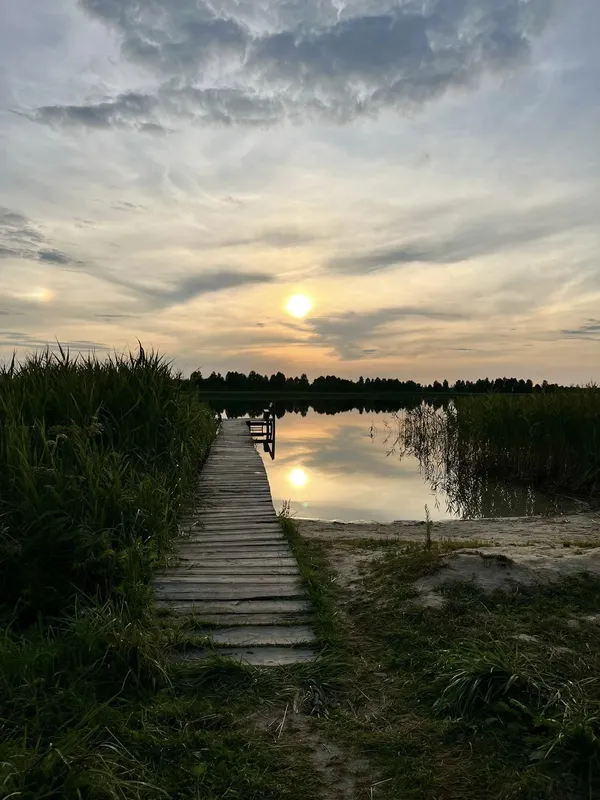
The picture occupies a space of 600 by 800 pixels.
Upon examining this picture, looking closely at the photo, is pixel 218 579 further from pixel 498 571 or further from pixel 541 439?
pixel 541 439

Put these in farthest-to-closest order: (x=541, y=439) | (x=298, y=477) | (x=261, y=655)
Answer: (x=298, y=477) → (x=541, y=439) → (x=261, y=655)

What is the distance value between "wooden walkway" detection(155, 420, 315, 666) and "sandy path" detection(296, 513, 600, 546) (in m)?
1.94

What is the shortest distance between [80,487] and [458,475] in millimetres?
12548

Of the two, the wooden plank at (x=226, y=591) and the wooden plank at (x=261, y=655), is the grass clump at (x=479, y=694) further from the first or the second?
the wooden plank at (x=226, y=591)

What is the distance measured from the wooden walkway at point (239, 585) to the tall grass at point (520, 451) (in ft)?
23.0

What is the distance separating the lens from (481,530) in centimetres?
942

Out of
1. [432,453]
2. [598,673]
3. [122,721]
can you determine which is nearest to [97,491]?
[122,721]

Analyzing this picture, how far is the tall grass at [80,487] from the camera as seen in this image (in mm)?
4078

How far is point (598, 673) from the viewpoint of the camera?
3.22 metres

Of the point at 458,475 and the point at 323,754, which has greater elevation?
the point at 323,754

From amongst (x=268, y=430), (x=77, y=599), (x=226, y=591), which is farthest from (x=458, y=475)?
(x=77, y=599)

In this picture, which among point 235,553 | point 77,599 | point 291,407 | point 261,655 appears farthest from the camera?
point 291,407

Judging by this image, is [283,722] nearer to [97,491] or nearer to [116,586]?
[116,586]

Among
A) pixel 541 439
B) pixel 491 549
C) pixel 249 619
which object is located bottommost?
pixel 491 549
